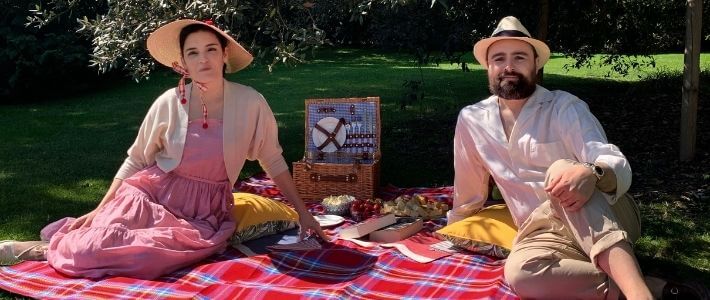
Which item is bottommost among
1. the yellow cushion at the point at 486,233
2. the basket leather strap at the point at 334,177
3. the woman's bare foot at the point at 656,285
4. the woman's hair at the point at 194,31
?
the woman's bare foot at the point at 656,285

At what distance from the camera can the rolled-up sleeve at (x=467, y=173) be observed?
3902 mm

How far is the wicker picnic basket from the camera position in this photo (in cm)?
541

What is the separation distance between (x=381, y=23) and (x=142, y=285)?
4161 millimetres

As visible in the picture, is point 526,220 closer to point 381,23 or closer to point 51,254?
point 51,254

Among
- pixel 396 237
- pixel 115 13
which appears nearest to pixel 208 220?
pixel 396 237

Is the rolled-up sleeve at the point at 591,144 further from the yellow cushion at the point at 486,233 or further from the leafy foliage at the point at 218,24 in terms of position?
the leafy foliage at the point at 218,24

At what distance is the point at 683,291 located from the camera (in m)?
3.22

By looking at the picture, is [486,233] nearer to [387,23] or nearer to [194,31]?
[194,31]

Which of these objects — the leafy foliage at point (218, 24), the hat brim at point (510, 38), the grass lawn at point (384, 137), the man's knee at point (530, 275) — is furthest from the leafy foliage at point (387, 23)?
the man's knee at point (530, 275)

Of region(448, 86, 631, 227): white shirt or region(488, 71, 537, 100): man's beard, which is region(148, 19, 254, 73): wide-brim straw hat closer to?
region(448, 86, 631, 227): white shirt

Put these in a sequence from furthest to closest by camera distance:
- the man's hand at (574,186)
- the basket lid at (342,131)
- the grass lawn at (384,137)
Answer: the basket lid at (342,131) < the grass lawn at (384,137) < the man's hand at (574,186)

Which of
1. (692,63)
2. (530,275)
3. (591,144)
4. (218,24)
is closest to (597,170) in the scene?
(591,144)

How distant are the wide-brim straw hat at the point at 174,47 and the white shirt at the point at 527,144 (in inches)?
51.0

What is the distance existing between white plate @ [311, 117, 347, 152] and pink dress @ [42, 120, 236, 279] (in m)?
1.49
